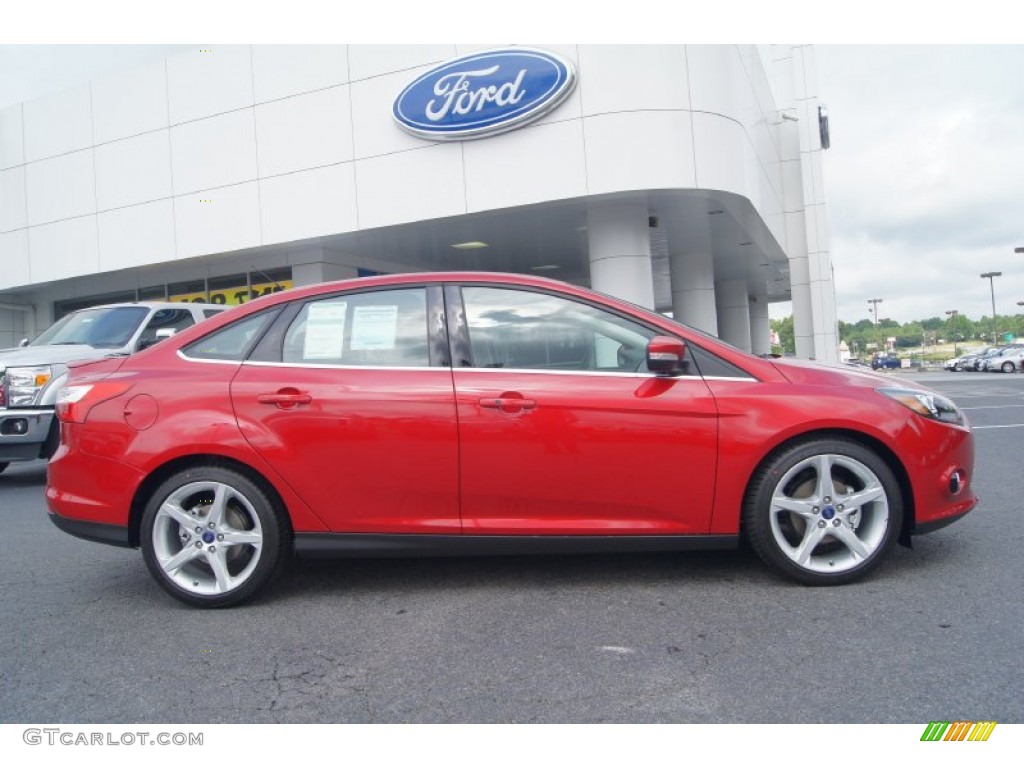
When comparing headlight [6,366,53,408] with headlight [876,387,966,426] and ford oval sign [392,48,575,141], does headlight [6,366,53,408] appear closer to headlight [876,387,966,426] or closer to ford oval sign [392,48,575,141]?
headlight [876,387,966,426]

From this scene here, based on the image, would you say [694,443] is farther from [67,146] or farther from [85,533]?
[67,146]

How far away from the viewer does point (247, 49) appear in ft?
46.3

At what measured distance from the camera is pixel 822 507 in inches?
136

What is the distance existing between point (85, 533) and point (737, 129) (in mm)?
11651

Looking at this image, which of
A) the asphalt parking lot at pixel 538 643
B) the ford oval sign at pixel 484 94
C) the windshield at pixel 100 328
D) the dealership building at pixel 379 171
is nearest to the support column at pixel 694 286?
the dealership building at pixel 379 171

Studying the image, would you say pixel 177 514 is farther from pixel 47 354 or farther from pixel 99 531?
pixel 47 354

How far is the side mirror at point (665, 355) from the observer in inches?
134

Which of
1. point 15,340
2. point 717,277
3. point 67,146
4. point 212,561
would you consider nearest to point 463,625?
point 212,561

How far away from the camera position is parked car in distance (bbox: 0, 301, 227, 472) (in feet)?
22.8

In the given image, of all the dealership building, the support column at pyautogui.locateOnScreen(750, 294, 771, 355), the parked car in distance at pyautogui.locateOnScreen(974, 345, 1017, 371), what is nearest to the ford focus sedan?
the dealership building

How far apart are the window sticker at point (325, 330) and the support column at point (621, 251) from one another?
9.75m

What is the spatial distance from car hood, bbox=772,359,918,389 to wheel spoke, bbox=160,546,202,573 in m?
2.89

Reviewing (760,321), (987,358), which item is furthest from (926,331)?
(760,321)

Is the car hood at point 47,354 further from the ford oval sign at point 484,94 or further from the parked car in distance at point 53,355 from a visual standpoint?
the ford oval sign at point 484,94
